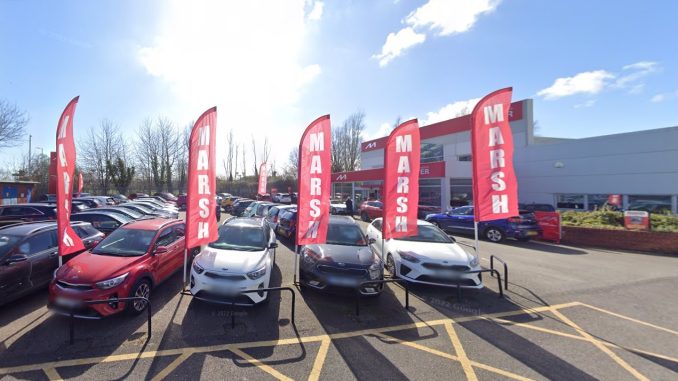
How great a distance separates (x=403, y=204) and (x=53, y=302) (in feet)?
21.2

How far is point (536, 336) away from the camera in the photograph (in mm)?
4227

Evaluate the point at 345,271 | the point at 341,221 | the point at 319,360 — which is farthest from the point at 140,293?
the point at 341,221

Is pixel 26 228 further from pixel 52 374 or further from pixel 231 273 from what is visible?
pixel 231 273

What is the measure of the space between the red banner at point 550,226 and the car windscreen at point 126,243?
14180 mm

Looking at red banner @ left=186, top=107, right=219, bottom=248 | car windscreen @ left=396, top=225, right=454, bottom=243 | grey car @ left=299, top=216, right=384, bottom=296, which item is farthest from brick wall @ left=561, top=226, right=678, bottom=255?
red banner @ left=186, top=107, right=219, bottom=248

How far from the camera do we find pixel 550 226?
11.9 meters

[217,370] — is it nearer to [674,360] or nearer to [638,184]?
[674,360]

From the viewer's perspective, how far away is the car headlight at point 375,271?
5.34 meters

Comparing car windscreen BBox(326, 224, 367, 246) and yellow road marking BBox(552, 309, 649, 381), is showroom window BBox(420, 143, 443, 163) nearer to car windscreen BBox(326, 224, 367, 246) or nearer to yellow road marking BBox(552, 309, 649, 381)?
car windscreen BBox(326, 224, 367, 246)

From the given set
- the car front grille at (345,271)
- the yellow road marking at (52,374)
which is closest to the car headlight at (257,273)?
the car front grille at (345,271)

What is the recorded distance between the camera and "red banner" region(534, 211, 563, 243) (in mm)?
11797

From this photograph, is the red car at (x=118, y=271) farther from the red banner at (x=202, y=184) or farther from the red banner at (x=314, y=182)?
the red banner at (x=314, y=182)

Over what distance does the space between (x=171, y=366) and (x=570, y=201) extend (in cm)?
2197

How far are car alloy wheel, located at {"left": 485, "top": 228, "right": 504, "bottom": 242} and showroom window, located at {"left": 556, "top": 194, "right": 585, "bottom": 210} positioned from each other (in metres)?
9.27
